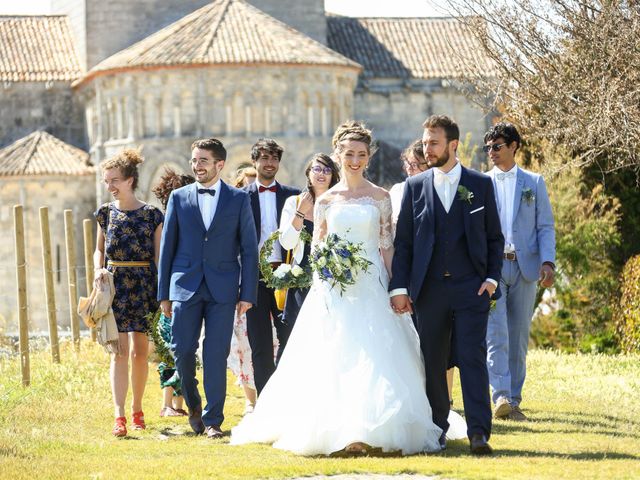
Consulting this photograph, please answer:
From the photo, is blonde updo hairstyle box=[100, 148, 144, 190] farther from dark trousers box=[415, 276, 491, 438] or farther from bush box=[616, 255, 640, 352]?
bush box=[616, 255, 640, 352]

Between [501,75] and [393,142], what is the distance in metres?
32.0

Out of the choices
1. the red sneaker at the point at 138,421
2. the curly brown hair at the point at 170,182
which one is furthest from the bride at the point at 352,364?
the curly brown hair at the point at 170,182

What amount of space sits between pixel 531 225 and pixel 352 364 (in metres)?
2.72

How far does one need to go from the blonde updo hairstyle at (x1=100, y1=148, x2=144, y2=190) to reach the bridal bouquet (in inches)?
69.9

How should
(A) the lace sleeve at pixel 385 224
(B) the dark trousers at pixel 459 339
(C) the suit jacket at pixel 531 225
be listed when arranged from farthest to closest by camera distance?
1. (C) the suit jacket at pixel 531 225
2. (A) the lace sleeve at pixel 385 224
3. (B) the dark trousers at pixel 459 339

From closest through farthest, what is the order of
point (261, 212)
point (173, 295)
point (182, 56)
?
1. point (173, 295)
2. point (261, 212)
3. point (182, 56)

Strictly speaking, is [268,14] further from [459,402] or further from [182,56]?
[459,402]

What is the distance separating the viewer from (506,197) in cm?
1074

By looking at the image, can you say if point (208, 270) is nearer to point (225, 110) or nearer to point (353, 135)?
point (353, 135)

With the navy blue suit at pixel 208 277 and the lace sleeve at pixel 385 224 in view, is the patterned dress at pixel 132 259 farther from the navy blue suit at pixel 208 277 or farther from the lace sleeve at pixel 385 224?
the lace sleeve at pixel 385 224

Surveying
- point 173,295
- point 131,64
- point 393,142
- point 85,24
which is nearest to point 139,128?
point 131,64

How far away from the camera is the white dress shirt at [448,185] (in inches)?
337

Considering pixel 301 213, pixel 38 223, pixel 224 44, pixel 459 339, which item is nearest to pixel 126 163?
pixel 301 213

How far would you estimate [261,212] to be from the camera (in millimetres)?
10922
